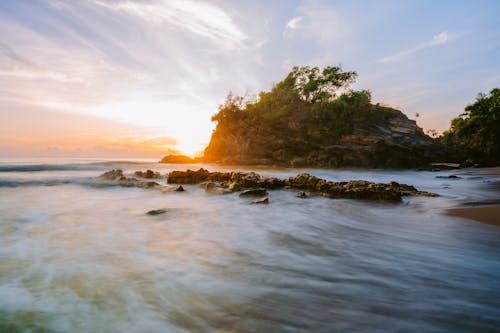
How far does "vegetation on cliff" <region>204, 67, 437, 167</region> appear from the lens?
32.2 m

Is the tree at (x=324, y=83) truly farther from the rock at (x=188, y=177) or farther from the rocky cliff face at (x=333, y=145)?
the rock at (x=188, y=177)

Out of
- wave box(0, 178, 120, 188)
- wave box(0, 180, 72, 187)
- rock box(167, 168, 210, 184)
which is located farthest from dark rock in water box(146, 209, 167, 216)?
wave box(0, 180, 72, 187)

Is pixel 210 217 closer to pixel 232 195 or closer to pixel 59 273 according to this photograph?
pixel 232 195

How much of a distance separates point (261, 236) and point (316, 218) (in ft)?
5.55

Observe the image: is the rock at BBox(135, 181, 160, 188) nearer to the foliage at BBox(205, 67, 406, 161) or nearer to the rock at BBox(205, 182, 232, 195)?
the rock at BBox(205, 182, 232, 195)

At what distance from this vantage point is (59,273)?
2.99 m

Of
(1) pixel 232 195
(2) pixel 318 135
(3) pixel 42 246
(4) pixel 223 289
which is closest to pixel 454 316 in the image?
(4) pixel 223 289

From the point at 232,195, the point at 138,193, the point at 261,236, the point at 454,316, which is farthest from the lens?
the point at 138,193

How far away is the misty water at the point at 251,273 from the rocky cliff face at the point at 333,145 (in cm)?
2797

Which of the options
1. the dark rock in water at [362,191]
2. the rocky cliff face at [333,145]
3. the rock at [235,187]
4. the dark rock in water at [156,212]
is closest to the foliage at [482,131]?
the rocky cliff face at [333,145]

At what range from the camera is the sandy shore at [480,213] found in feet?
15.8

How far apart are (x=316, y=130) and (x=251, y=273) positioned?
3469cm

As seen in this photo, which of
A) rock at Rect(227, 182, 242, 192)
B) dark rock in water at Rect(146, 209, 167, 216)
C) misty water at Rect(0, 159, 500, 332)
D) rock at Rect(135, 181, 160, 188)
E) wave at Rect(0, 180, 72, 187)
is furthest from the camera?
wave at Rect(0, 180, 72, 187)

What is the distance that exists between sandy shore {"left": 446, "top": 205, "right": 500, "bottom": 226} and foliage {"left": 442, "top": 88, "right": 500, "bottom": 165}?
31.5 m
